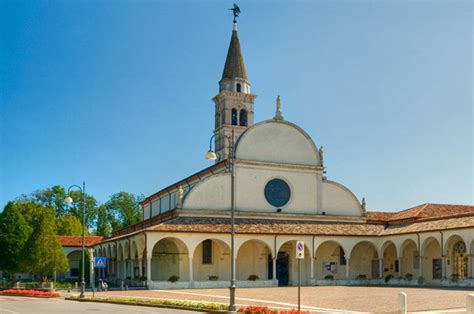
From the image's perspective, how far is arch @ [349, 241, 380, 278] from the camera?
52469 millimetres

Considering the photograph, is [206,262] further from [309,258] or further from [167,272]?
[309,258]

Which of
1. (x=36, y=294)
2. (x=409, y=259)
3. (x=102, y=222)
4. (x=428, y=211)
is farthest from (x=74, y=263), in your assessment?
(x=428, y=211)

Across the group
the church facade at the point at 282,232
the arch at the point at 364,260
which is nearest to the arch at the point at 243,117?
the church facade at the point at 282,232

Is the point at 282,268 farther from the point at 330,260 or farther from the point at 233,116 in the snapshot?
the point at 233,116

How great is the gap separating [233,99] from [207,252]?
19807mm

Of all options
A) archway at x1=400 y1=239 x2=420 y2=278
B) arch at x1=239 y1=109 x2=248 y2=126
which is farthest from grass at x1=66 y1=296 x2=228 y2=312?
arch at x1=239 y1=109 x2=248 y2=126

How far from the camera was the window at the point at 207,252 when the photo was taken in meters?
47.8

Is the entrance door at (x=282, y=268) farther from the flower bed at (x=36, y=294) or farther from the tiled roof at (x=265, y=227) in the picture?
the flower bed at (x=36, y=294)

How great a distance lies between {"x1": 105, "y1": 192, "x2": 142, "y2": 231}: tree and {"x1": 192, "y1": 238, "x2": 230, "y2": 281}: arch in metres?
56.6

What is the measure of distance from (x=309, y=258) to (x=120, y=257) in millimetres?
18264

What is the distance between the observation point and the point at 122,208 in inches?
4114

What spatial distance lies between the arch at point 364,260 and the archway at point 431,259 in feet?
20.4

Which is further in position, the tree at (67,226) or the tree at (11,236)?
the tree at (67,226)

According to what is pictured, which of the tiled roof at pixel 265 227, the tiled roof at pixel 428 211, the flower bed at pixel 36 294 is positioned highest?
the tiled roof at pixel 428 211
